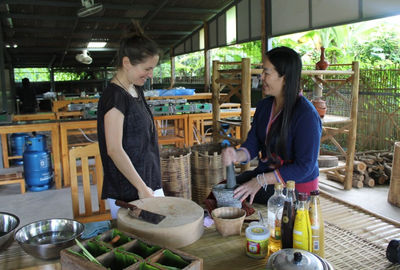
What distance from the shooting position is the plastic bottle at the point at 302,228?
118 centimetres

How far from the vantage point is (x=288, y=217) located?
4.08ft

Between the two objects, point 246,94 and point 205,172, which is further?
point 246,94

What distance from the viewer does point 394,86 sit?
5828 mm

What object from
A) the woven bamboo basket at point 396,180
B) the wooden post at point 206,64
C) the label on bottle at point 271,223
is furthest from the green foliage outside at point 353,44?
the label on bottle at point 271,223

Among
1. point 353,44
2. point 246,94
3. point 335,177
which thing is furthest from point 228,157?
point 353,44

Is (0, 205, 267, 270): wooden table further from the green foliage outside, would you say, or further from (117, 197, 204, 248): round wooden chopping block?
the green foliage outside

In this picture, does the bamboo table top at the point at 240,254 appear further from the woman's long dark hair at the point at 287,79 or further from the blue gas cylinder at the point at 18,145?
the blue gas cylinder at the point at 18,145

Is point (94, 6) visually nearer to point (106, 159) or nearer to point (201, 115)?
point (201, 115)

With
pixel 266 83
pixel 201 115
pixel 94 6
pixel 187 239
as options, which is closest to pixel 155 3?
pixel 94 6

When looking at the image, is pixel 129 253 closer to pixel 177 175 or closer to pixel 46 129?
pixel 177 175

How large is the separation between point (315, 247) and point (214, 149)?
219cm

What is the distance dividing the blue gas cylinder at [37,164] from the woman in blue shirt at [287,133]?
11.6 ft

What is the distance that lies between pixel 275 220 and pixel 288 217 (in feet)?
0.32

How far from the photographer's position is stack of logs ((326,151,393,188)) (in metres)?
4.82
